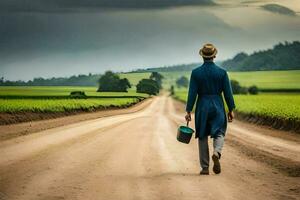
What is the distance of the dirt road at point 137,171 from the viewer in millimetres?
9258

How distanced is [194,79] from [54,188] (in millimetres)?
3837

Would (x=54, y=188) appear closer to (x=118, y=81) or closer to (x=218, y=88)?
(x=218, y=88)

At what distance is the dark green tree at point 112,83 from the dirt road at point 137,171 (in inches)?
5039

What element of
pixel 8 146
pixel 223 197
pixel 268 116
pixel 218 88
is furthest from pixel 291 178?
pixel 268 116

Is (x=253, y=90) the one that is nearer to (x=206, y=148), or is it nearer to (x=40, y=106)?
(x=40, y=106)

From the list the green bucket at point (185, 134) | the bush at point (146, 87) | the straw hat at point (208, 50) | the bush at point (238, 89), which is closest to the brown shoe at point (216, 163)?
the green bucket at point (185, 134)

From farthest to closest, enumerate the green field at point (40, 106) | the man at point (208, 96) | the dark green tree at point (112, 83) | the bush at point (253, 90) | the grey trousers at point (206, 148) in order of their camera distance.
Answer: the dark green tree at point (112, 83), the bush at point (253, 90), the green field at point (40, 106), the man at point (208, 96), the grey trousers at point (206, 148)

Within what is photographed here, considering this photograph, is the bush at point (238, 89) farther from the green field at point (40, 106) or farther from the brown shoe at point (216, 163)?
the brown shoe at point (216, 163)

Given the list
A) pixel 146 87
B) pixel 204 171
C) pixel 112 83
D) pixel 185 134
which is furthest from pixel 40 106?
pixel 146 87

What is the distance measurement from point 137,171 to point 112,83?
5415 inches

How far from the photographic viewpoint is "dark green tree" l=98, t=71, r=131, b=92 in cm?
14662

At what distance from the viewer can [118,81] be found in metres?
151

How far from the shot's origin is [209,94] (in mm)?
11984

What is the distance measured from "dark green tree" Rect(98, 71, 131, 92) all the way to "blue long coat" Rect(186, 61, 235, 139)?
13281cm
